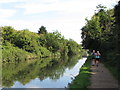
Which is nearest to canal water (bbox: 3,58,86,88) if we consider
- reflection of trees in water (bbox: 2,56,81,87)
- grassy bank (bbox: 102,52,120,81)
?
reflection of trees in water (bbox: 2,56,81,87)

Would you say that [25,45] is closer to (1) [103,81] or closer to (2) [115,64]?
(2) [115,64]

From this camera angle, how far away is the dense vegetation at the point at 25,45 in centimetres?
5978

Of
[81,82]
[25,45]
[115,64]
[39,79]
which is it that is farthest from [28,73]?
[25,45]

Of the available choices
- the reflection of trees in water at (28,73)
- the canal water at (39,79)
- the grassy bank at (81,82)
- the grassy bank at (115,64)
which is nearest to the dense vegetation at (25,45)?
the reflection of trees in water at (28,73)

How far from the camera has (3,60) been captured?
54125 millimetres

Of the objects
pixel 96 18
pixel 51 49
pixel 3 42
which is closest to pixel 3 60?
pixel 3 42

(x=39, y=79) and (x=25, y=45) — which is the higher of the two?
(x=25, y=45)

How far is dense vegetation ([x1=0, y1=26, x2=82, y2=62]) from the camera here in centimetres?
5978

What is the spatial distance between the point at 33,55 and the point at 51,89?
5435 cm

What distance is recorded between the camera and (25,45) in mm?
70625

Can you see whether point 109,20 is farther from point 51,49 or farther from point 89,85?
point 51,49

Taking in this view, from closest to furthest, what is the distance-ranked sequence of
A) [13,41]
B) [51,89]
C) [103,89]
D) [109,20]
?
[103,89] → [51,89] → [109,20] → [13,41]

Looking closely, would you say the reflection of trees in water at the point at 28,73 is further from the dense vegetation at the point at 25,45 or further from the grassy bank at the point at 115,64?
the dense vegetation at the point at 25,45

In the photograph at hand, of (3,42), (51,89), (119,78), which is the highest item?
(3,42)
